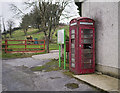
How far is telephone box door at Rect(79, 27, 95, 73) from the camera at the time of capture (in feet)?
18.6

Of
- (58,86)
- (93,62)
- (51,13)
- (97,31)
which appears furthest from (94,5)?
(51,13)

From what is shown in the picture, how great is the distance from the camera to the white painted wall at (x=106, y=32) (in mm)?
5171

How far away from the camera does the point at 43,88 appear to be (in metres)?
4.39

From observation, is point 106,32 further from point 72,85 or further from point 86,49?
point 72,85

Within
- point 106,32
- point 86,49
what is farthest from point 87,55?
point 106,32

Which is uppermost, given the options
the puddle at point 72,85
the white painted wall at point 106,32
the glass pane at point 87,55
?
the white painted wall at point 106,32

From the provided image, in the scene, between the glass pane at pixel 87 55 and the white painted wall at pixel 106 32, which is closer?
the white painted wall at pixel 106 32

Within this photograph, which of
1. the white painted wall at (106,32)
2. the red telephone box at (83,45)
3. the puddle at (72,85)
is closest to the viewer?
the puddle at (72,85)

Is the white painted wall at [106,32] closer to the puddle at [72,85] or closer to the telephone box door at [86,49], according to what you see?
the telephone box door at [86,49]

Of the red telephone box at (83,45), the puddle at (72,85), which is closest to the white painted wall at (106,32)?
the red telephone box at (83,45)

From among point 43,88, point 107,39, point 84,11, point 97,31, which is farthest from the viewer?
point 84,11

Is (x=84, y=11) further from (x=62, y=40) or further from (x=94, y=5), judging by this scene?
(x=62, y=40)

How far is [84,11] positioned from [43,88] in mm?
4757

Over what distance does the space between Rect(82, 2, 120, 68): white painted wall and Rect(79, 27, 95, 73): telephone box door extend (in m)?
0.33
